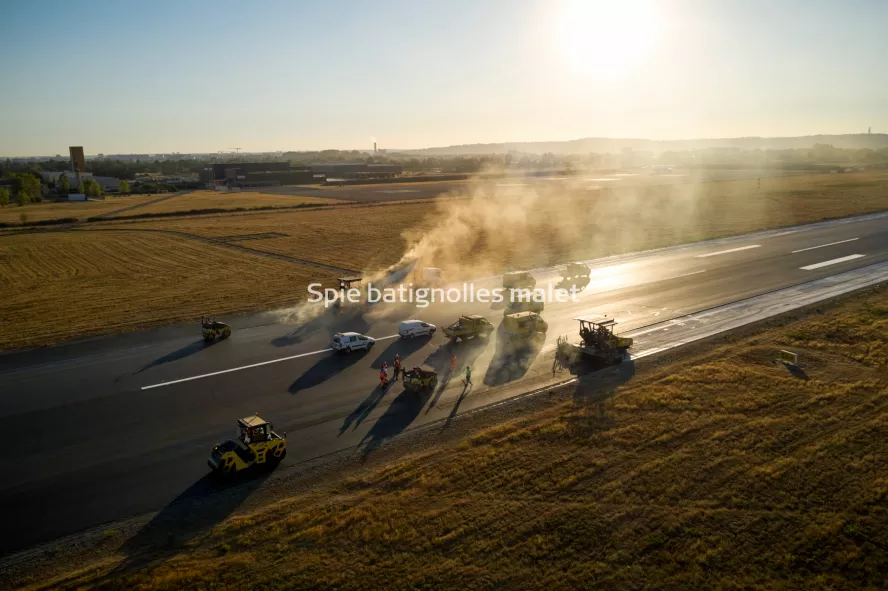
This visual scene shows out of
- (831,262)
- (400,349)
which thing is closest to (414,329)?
(400,349)

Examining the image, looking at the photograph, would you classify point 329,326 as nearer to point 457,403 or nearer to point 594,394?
point 457,403

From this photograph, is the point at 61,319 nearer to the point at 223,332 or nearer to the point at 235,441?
the point at 223,332

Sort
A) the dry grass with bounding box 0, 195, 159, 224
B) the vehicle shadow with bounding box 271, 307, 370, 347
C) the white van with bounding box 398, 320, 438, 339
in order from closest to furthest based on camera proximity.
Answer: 1. the white van with bounding box 398, 320, 438, 339
2. the vehicle shadow with bounding box 271, 307, 370, 347
3. the dry grass with bounding box 0, 195, 159, 224

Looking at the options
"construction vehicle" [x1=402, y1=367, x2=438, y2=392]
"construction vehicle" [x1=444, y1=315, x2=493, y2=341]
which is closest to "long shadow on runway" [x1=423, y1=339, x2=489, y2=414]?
"construction vehicle" [x1=444, y1=315, x2=493, y2=341]

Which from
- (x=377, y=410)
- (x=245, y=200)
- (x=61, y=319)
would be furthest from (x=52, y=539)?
(x=245, y=200)

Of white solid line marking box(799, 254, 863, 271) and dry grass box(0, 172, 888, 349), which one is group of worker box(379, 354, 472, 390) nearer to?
dry grass box(0, 172, 888, 349)
